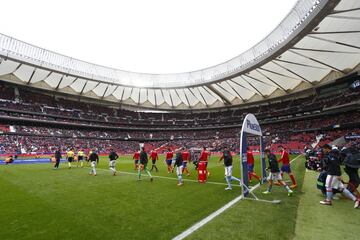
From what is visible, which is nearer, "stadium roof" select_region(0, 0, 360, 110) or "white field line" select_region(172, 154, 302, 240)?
"white field line" select_region(172, 154, 302, 240)

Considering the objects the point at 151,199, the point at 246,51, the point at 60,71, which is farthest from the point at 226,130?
the point at 151,199

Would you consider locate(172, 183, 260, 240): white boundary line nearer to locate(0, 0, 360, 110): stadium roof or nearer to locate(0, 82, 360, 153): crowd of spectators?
locate(0, 0, 360, 110): stadium roof

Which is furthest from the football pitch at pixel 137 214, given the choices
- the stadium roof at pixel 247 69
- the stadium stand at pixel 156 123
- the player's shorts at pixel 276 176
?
the stadium stand at pixel 156 123

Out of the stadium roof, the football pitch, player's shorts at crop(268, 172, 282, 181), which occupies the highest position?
the stadium roof

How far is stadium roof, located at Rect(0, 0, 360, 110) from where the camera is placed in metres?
27.3

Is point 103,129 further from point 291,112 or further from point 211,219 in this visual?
point 211,219

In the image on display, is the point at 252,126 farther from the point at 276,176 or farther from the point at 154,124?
the point at 154,124

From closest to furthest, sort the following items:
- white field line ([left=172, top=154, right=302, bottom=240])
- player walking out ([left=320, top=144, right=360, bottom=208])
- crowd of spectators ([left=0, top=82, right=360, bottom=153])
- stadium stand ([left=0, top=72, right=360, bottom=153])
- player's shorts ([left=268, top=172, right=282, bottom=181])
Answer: white field line ([left=172, top=154, right=302, bottom=240]), player walking out ([left=320, top=144, right=360, bottom=208]), player's shorts ([left=268, top=172, right=282, bottom=181]), stadium stand ([left=0, top=72, right=360, bottom=153]), crowd of spectators ([left=0, top=82, right=360, bottom=153])

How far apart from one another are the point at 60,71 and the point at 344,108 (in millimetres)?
60749

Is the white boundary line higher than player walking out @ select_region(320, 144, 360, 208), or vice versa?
player walking out @ select_region(320, 144, 360, 208)

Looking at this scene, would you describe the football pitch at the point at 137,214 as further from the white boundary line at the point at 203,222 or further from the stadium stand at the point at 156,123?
the stadium stand at the point at 156,123

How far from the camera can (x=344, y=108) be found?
138 feet

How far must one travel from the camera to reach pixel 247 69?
3959 centimetres

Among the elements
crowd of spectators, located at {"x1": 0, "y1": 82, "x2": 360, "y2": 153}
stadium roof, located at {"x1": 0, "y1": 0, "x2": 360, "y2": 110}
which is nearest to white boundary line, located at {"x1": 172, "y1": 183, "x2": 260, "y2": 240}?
stadium roof, located at {"x1": 0, "y1": 0, "x2": 360, "y2": 110}
